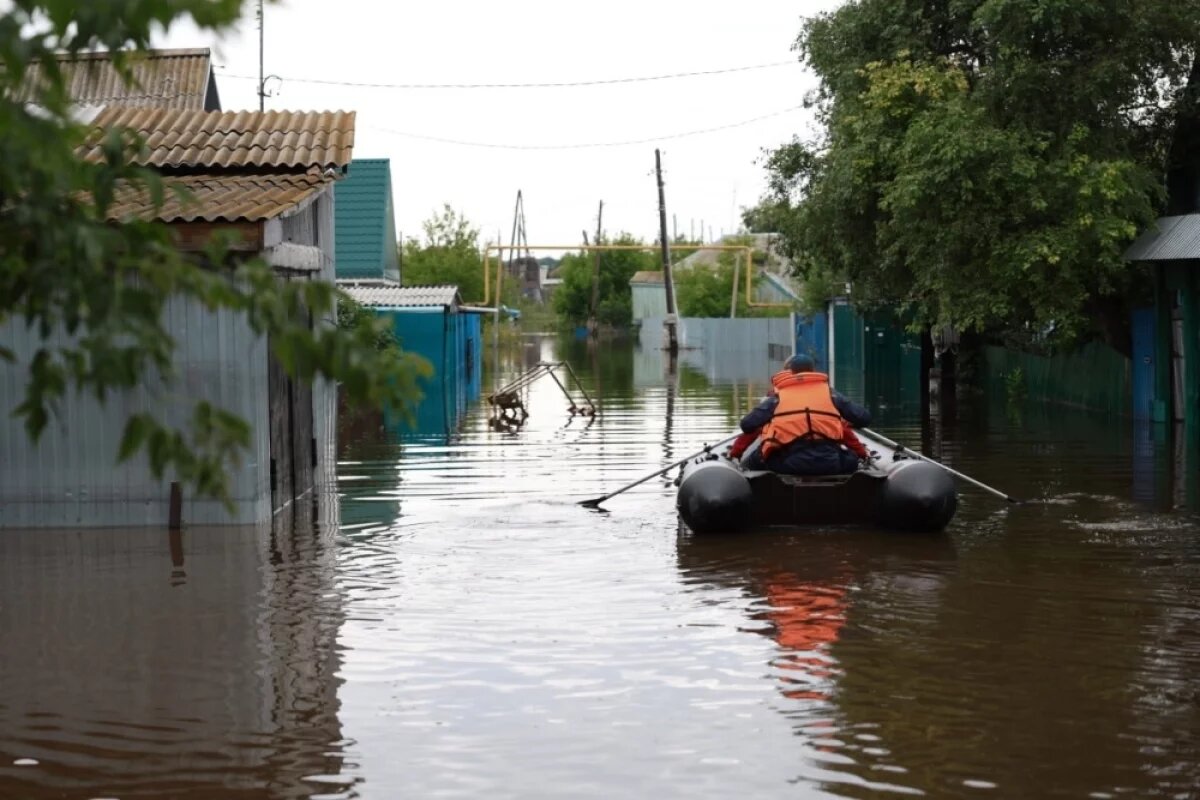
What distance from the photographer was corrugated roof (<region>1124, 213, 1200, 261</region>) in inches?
918

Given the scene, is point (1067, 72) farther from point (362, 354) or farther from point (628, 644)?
point (362, 354)

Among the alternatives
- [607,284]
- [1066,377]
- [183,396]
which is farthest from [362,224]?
[607,284]

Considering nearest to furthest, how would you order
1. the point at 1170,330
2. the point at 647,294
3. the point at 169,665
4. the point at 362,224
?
1. the point at 169,665
2. the point at 1170,330
3. the point at 362,224
4. the point at 647,294

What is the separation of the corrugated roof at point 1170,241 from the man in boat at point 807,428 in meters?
9.91

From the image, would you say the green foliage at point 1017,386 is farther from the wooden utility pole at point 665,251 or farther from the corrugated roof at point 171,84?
the wooden utility pole at point 665,251

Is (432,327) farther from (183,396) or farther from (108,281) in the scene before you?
(108,281)

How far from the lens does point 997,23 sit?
80.5ft

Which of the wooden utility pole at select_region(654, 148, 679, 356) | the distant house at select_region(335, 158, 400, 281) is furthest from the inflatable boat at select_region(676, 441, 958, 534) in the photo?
the wooden utility pole at select_region(654, 148, 679, 356)

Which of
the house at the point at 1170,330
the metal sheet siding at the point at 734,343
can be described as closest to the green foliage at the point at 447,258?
the metal sheet siding at the point at 734,343

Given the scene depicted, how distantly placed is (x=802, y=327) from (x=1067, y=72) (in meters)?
35.0

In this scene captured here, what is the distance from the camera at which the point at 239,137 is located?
1730 cm

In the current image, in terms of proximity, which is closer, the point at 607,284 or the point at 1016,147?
the point at 1016,147

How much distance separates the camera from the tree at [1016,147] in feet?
78.4

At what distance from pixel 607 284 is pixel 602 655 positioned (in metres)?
103
